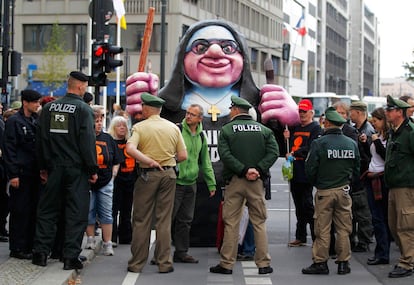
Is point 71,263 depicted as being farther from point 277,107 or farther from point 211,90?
point 277,107

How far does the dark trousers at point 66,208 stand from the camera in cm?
944

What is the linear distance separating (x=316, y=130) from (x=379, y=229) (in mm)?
1902

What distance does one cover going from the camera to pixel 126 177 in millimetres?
11859

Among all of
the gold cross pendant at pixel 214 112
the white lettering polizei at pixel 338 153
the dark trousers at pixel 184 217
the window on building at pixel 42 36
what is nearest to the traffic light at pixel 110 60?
the gold cross pendant at pixel 214 112

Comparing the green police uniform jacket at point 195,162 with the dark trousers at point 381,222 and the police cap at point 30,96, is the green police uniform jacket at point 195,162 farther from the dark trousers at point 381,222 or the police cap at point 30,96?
the dark trousers at point 381,222

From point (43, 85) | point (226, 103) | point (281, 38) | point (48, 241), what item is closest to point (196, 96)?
point (226, 103)

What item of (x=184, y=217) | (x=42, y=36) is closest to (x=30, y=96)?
(x=184, y=217)

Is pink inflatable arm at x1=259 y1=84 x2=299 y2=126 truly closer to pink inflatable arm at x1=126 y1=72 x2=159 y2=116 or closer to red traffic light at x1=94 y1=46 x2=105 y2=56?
pink inflatable arm at x1=126 y1=72 x2=159 y2=116

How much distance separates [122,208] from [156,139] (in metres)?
2.48

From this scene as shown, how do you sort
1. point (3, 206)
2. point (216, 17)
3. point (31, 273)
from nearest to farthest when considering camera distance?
point (31, 273) → point (3, 206) → point (216, 17)

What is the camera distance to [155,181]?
385 inches

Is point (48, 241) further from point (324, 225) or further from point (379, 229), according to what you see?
point (379, 229)

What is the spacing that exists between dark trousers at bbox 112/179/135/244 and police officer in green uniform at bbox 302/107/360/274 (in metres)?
2.97

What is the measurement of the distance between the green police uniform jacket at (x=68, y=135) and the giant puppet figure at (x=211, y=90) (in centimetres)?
245
